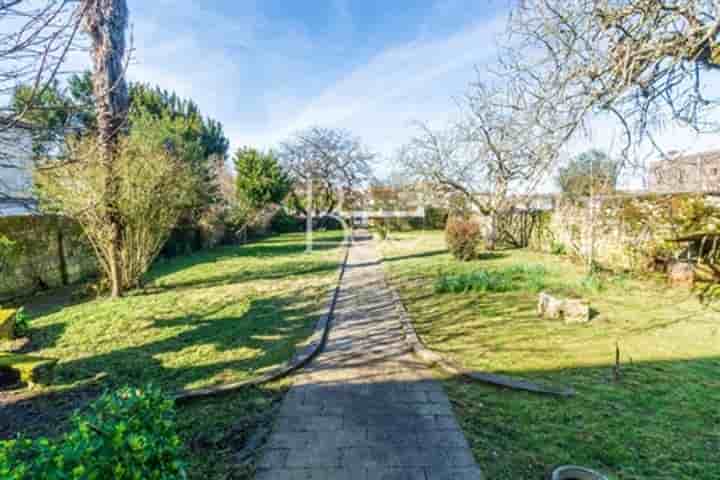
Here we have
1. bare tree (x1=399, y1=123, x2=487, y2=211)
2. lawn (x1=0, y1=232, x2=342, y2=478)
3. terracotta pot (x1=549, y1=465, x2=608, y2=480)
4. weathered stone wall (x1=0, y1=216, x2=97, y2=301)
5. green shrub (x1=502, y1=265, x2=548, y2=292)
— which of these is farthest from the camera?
bare tree (x1=399, y1=123, x2=487, y2=211)

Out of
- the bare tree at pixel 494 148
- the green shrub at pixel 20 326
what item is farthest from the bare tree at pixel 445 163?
the green shrub at pixel 20 326

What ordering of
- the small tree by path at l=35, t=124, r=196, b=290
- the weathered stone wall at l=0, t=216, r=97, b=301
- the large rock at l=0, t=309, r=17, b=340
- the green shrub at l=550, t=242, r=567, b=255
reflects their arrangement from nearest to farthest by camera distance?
the large rock at l=0, t=309, r=17, b=340, the small tree by path at l=35, t=124, r=196, b=290, the weathered stone wall at l=0, t=216, r=97, b=301, the green shrub at l=550, t=242, r=567, b=255

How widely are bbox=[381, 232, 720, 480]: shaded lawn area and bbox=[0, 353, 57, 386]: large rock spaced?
4233mm

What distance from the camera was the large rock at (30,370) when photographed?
366 cm

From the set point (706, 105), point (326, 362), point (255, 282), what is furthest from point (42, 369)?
point (706, 105)

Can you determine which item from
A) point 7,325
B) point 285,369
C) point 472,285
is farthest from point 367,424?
point 7,325

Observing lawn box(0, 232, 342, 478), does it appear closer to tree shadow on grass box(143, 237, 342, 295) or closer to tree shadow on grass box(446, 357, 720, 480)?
tree shadow on grass box(143, 237, 342, 295)

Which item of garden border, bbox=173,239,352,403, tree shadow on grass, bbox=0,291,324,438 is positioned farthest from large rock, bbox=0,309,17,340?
garden border, bbox=173,239,352,403

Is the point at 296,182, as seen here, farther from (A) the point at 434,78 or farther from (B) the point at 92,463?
(B) the point at 92,463

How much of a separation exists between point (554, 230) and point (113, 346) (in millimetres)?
13936

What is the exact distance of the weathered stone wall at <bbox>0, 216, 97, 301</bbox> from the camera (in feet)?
25.0

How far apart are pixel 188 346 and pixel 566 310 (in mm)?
5626

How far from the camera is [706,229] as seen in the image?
6.85m

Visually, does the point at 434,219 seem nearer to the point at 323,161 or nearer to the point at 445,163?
the point at 323,161
